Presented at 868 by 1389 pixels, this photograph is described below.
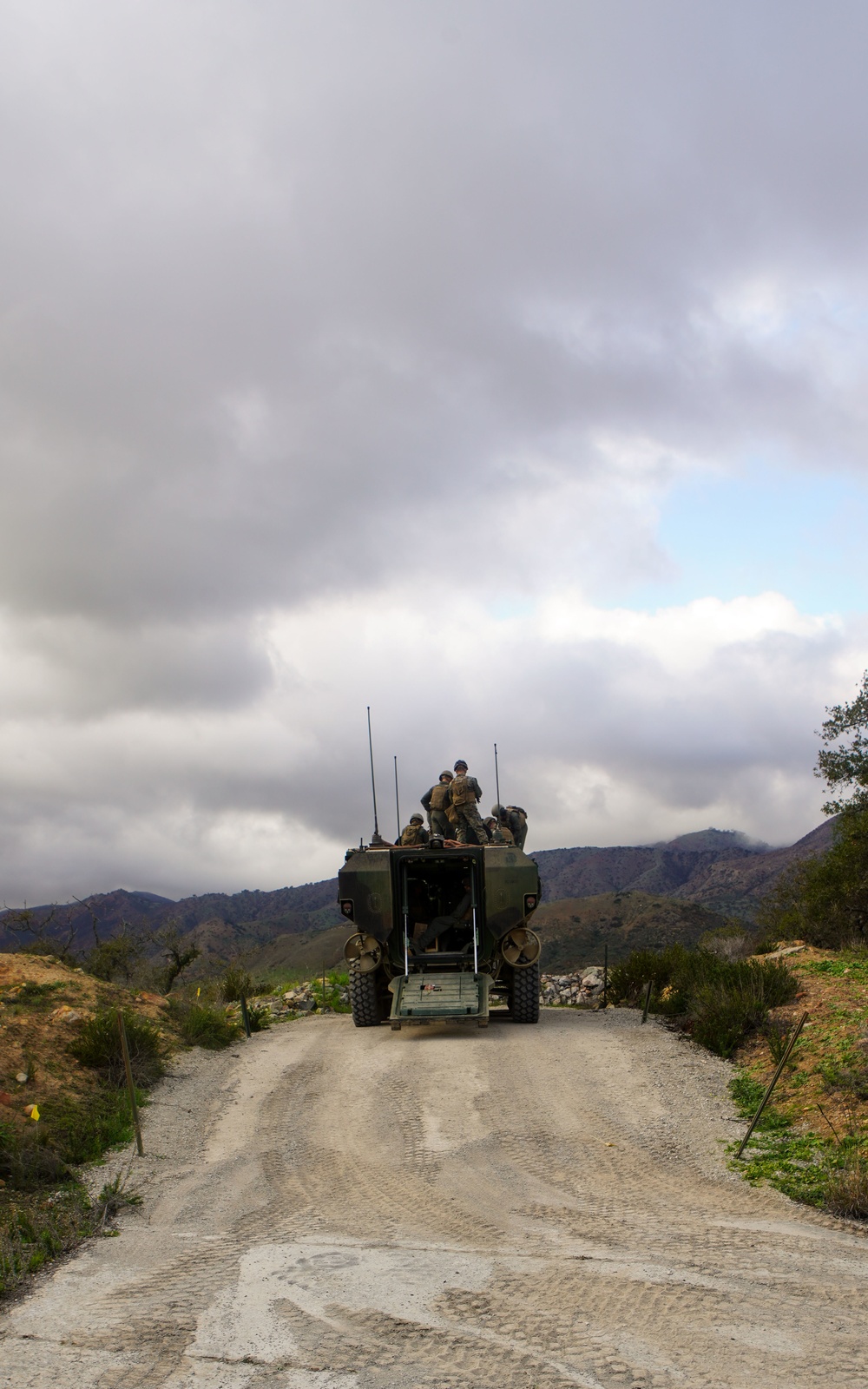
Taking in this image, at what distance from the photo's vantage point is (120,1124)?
872cm

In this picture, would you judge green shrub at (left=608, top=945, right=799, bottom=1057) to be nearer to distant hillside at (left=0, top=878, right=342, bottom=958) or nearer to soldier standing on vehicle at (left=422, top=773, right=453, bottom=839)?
soldier standing on vehicle at (left=422, top=773, right=453, bottom=839)

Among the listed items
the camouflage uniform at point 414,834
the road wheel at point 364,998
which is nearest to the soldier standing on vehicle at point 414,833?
the camouflage uniform at point 414,834

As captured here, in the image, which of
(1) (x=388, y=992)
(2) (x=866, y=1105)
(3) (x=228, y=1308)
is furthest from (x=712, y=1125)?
(1) (x=388, y=992)

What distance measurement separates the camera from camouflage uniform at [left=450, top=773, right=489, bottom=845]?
49.4ft

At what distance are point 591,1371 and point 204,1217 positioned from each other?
11.5 ft

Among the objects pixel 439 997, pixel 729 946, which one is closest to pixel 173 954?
pixel 439 997

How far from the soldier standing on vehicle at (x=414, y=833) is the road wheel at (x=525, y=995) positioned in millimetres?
2514

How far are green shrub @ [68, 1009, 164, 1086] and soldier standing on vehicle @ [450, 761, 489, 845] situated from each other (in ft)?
19.0

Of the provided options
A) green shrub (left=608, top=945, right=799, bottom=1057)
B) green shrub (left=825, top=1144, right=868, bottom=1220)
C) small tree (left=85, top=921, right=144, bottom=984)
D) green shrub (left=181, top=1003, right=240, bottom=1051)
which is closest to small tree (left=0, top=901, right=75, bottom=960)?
small tree (left=85, top=921, right=144, bottom=984)

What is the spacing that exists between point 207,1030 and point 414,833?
419 cm

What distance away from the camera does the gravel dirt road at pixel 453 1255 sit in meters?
4.07

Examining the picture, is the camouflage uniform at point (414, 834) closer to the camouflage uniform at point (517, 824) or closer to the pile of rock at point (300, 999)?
the camouflage uniform at point (517, 824)

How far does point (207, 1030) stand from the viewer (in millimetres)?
13070

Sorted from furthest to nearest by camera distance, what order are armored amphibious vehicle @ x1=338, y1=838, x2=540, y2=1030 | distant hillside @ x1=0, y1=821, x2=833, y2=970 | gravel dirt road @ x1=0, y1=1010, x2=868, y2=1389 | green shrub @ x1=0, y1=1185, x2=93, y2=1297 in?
distant hillside @ x1=0, y1=821, x2=833, y2=970 → armored amphibious vehicle @ x1=338, y1=838, x2=540, y2=1030 → green shrub @ x1=0, y1=1185, x2=93, y2=1297 → gravel dirt road @ x1=0, y1=1010, x2=868, y2=1389
